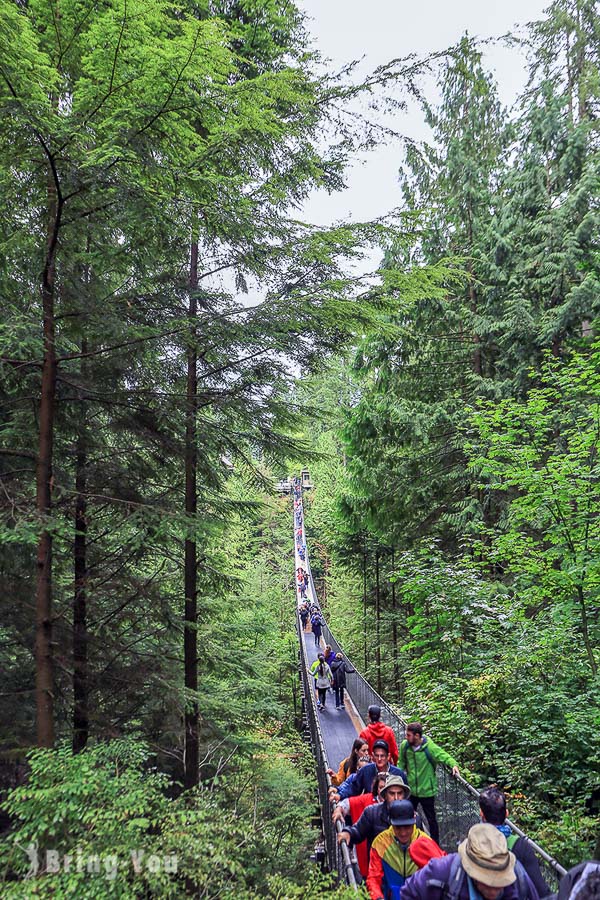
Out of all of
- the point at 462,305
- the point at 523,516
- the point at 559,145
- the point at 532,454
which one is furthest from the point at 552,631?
the point at 559,145

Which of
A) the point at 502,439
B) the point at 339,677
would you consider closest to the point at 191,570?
the point at 502,439

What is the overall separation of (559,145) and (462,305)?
3546 mm

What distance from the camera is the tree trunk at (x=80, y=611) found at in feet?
15.9

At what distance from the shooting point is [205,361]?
6.57 meters

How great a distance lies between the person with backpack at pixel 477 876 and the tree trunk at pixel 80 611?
3292mm

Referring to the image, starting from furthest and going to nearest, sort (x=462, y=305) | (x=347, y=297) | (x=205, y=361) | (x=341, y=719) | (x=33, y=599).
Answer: (x=462, y=305) → (x=341, y=719) → (x=205, y=361) → (x=347, y=297) → (x=33, y=599)

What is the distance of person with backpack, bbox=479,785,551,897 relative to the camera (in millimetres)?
2273

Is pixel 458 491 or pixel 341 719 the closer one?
pixel 341 719

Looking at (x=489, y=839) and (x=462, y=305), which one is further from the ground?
(x=462, y=305)

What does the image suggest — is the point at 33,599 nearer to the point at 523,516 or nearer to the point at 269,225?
the point at 269,225

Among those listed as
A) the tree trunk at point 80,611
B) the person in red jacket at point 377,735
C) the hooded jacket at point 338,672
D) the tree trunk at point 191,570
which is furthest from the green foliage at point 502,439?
the tree trunk at point 80,611

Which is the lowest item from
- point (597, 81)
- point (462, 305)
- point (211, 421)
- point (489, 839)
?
point (489, 839)

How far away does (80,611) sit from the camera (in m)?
5.48

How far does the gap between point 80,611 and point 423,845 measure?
162 inches
